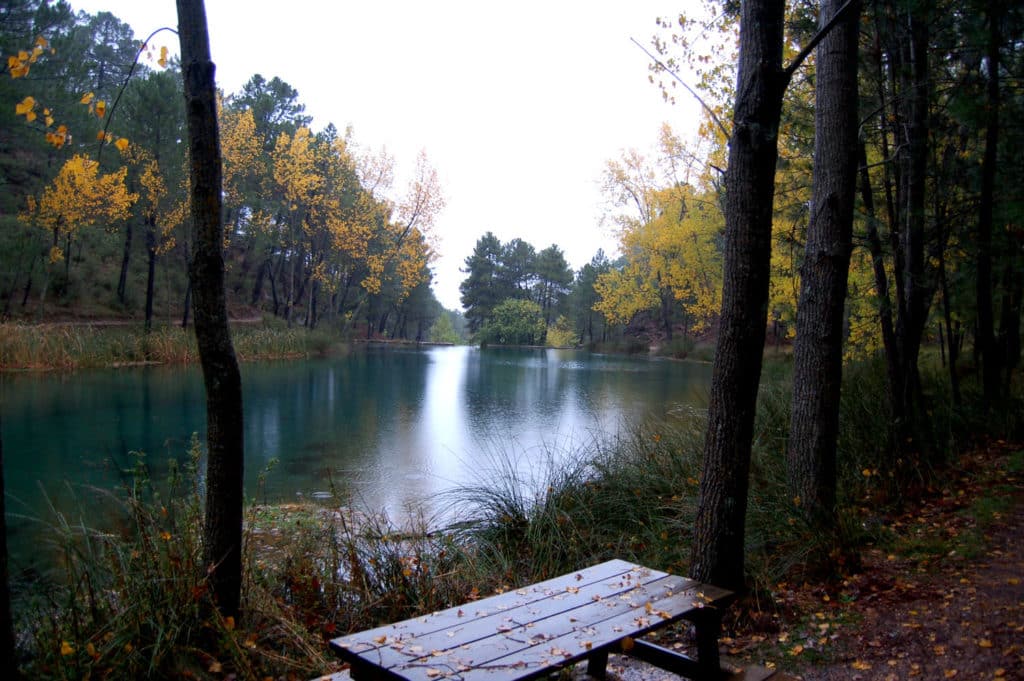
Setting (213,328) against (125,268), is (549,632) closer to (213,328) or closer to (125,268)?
(213,328)

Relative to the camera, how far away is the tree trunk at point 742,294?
3051mm

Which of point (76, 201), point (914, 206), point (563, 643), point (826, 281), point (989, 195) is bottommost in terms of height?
point (563, 643)

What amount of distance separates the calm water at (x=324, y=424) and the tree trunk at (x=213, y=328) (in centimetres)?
139

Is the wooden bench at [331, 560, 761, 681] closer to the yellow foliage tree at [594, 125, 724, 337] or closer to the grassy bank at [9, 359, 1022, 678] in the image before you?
the grassy bank at [9, 359, 1022, 678]

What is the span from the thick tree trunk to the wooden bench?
2.04 meters

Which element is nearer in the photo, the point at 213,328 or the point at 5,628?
the point at 5,628

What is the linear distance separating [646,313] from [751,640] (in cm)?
4261

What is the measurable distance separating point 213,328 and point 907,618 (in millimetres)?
3242

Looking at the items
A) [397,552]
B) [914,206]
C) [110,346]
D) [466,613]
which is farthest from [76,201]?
[466,613]

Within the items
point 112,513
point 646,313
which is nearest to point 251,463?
point 112,513

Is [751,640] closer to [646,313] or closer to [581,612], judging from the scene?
[581,612]

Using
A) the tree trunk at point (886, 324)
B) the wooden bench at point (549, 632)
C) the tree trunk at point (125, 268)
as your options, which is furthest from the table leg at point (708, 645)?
the tree trunk at point (125, 268)

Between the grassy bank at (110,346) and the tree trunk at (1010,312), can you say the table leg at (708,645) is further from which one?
the grassy bank at (110,346)

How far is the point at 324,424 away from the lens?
12.1 m
